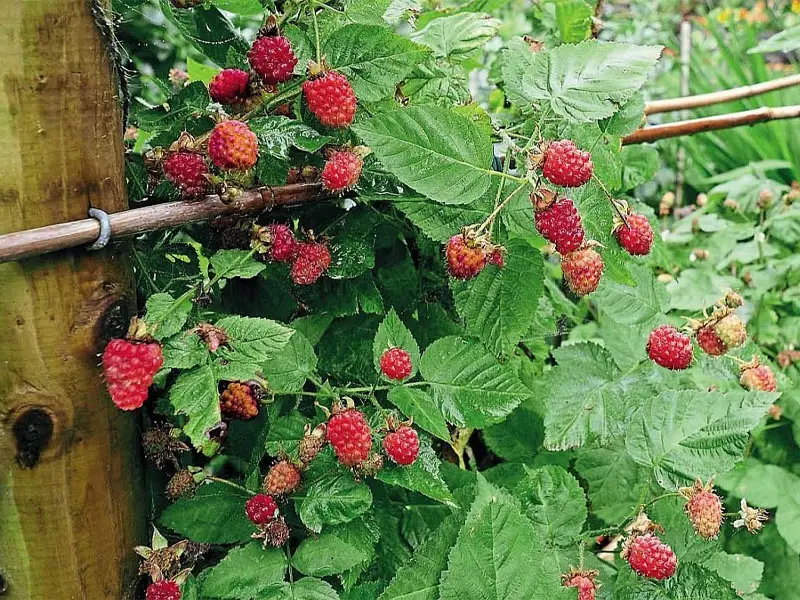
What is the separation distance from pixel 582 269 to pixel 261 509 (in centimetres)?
38

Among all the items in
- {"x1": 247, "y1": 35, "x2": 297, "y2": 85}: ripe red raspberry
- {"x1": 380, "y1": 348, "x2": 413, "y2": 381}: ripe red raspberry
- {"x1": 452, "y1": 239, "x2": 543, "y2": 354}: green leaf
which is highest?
{"x1": 247, "y1": 35, "x2": 297, "y2": 85}: ripe red raspberry

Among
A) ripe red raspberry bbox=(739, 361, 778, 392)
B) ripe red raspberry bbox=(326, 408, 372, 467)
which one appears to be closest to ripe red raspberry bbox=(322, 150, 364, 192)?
ripe red raspberry bbox=(326, 408, 372, 467)

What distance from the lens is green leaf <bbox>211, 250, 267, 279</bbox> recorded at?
0.69 meters

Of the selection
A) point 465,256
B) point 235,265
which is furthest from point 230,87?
point 465,256

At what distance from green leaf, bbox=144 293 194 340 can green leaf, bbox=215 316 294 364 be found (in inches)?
1.6

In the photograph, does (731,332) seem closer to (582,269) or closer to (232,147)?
(582,269)

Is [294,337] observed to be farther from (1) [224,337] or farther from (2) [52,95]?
(2) [52,95]

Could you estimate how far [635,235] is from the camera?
786 millimetres

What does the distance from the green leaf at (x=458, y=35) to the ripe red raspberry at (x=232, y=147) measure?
33 centimetres

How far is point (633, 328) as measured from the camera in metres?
1.05

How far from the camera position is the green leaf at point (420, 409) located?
2.46 ft

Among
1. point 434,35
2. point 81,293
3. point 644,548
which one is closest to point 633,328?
point 644,548

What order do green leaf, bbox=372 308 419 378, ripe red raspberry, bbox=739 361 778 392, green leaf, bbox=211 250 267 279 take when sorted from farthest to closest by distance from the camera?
ripe red raspberry, bbox=739 361 778 392, green leaf, bbox=372 308 419 378, green leaf, bbox=211 250 267 279

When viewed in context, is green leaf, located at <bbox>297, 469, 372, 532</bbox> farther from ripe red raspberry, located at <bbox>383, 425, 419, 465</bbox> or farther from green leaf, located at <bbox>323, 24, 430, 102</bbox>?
green leaf, located at <bbox>323, 24, 430, 102</bbox>
